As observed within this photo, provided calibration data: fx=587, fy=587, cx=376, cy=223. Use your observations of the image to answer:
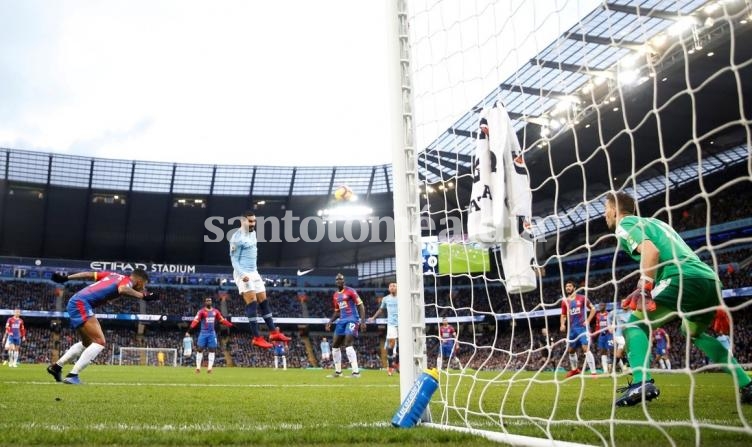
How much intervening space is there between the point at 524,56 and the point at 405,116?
93 cm

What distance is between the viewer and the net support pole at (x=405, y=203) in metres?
3.98

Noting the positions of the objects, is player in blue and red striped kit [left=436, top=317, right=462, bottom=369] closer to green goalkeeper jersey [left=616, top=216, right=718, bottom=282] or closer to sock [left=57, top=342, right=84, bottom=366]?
green goalkeeper jersey [left=616, top=216, right=718, bottom=282]

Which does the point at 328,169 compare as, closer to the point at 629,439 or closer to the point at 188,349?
the point at 188,349

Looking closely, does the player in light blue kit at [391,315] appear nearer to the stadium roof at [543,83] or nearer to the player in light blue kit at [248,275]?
the player in light blue kit at [248,275]

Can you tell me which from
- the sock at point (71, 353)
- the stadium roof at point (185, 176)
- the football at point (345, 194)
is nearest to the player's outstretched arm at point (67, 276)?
the sock at point (71, 353)

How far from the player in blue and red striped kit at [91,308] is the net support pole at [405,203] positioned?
5353 mm

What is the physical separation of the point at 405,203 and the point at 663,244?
6.09 ft

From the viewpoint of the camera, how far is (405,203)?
13.7ft

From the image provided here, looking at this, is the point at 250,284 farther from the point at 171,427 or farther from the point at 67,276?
the point at 171,427

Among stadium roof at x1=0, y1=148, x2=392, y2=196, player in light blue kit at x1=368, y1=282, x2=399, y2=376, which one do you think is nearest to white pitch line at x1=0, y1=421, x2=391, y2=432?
player in light blue kit at x1=368, y1=282, x2=399, y2=376

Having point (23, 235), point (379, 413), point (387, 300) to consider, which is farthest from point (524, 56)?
point (23, 235)

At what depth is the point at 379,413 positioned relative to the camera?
4.78 m

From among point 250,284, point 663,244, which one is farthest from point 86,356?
point 663,244

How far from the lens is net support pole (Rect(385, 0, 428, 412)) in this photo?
398cm
